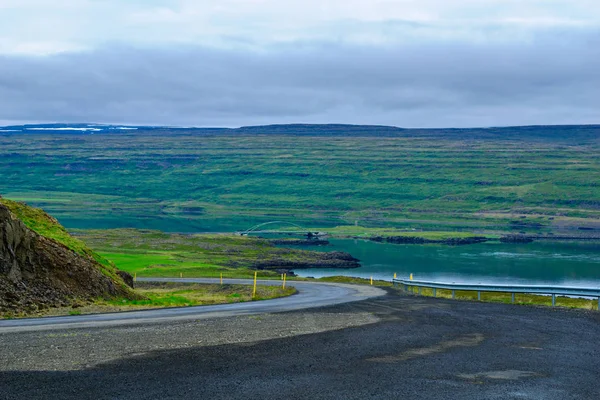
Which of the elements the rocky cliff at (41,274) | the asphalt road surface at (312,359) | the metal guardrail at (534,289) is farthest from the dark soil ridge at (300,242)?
the asphalt road surface at (312,359)

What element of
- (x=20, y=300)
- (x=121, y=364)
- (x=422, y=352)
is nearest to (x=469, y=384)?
(x=422, y=352)

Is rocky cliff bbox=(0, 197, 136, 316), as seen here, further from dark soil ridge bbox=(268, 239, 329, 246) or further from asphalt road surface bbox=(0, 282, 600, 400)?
dark soil ridge bbox=(268, 239, 329, 246)

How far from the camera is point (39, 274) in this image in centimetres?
2831

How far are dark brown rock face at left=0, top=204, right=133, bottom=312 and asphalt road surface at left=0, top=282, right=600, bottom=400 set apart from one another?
24.5ft

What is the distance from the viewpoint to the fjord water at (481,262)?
3418 inches

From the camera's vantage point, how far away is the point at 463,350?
15.8 m

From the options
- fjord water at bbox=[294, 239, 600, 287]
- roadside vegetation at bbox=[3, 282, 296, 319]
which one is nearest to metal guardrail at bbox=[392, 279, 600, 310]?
roadside vegetation at bbox=[3, 282, 296, 319]

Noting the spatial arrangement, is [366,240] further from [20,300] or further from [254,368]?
[254,368]

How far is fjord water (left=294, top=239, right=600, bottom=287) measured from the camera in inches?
3418

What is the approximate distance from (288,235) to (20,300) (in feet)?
437

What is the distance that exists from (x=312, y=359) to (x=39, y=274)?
16974 mm

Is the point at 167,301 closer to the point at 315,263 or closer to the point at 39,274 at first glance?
the point at 39,274

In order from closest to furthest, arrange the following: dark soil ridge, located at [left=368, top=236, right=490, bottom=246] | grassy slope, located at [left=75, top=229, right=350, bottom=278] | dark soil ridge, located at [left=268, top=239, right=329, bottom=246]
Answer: grassy slope, located at [left=75, top=229, right=350, bottom=278] < dark soil ridge, located at [left=268, top=239, right=329, bottom=246] < dark soil ridge, located at [left=368, top=236, right=490, bottom=246]

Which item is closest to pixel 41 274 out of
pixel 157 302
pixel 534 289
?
pixel 157 302
